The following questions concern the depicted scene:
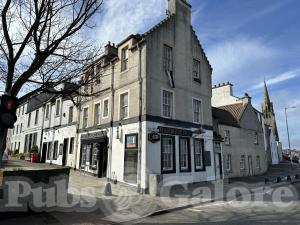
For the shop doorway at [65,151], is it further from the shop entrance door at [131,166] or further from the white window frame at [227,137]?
the white window frame at [227,137]

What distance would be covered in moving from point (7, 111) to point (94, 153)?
51.1 ft

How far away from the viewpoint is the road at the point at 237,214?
923cm

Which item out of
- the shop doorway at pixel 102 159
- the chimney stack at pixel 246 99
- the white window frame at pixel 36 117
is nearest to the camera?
the shop doorway at pixel 102 159

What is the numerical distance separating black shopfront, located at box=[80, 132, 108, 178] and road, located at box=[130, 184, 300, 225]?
937 centimetres

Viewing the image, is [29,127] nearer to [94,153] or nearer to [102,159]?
[94,153]

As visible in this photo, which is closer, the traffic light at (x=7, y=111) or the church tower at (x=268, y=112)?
the traffic light at (x=7, y=111)

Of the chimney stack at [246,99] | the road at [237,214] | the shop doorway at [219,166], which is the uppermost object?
the chimney stack at [246,99]

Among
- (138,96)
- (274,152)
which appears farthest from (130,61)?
(274,152)

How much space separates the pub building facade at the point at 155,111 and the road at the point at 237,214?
4.98 meters

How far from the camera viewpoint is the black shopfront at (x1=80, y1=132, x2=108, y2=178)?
20.1 meters

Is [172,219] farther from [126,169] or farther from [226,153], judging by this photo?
[226,153]

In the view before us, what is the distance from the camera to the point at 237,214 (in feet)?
34.2

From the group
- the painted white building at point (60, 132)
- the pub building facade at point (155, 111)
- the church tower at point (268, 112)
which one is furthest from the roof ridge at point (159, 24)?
the church tower at point (268, 112)

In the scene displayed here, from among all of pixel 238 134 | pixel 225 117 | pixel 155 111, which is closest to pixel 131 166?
pixel 155 111
